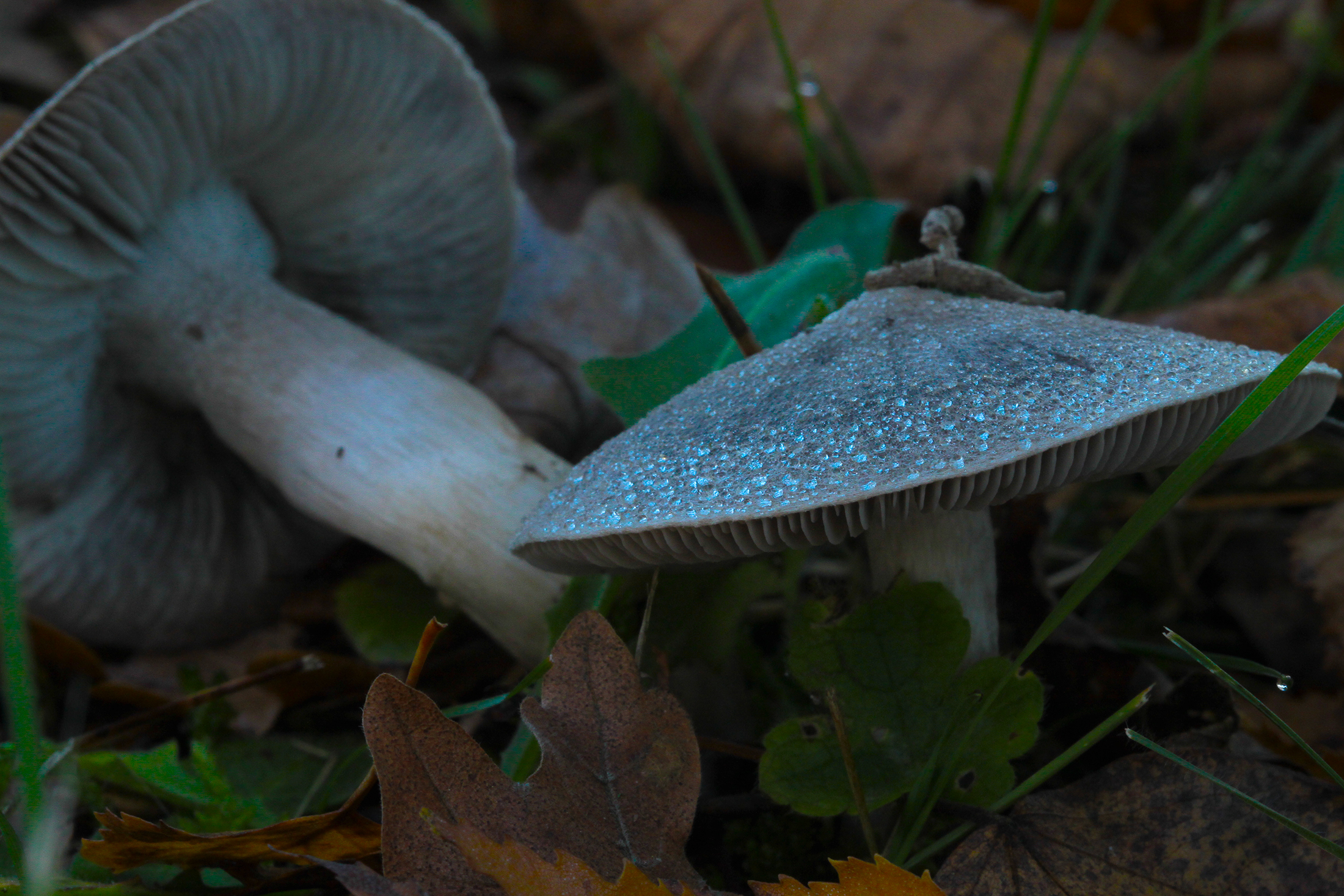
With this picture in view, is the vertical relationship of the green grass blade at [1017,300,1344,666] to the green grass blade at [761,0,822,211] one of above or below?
below

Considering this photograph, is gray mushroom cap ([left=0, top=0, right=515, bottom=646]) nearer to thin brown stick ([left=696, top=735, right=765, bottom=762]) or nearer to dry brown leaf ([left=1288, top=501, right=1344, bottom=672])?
thin brown stick ([left=696, top=735, right=765, bottom=762])

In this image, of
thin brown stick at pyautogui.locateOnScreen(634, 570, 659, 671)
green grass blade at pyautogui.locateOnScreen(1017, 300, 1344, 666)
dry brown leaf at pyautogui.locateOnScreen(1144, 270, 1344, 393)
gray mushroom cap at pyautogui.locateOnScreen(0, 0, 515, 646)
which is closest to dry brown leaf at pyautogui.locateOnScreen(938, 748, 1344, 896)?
green grass blade at pyautogui.locateOnScreen(1017, 300, 1344, 666)

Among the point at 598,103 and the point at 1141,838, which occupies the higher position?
the point at 598,103

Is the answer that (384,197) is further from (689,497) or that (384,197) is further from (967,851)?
(967,851)

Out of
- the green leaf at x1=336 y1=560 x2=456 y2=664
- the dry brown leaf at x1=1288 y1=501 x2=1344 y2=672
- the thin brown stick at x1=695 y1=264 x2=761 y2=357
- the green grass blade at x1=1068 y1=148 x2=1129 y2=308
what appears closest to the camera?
the thin brown stick at x1=695 y1=264 x2=761 y2=357

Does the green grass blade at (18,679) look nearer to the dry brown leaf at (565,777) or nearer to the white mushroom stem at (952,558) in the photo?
the dry brown leaf at (565,777)

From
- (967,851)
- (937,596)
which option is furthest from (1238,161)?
(967,851)

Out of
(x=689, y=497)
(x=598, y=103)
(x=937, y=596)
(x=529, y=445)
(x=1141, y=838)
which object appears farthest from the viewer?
(x=598, y=103)

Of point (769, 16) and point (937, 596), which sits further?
point (769, 16)
